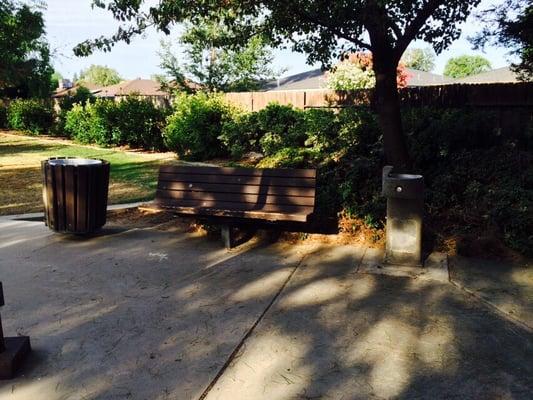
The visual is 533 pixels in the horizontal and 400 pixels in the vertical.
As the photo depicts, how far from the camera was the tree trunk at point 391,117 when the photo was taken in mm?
5655

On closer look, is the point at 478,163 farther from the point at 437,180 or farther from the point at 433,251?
the point at 433,251

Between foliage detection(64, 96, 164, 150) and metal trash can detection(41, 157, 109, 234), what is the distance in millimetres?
10566

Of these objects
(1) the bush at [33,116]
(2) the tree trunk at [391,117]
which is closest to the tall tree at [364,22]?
(2) the tree trunk at [391,117]

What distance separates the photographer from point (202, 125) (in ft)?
42.4

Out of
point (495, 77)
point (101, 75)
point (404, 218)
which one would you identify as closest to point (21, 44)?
point (404, 218)

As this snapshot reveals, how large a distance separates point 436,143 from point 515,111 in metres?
3.29

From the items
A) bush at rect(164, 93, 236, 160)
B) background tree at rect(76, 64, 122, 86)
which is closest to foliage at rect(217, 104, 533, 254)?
bush at rect(164, 93, 236, 160)

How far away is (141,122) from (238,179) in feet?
37.9

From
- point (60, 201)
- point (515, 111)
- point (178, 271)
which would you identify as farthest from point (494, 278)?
point (515, 111)

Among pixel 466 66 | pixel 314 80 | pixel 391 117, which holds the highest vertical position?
pixel 466 66

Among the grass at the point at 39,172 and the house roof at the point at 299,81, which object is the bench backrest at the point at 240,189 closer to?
the grass at the point at 39,172

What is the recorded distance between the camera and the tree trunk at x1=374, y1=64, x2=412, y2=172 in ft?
18.6

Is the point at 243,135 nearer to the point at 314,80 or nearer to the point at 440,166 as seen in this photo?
the point at 440,166

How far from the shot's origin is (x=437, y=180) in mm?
6180
